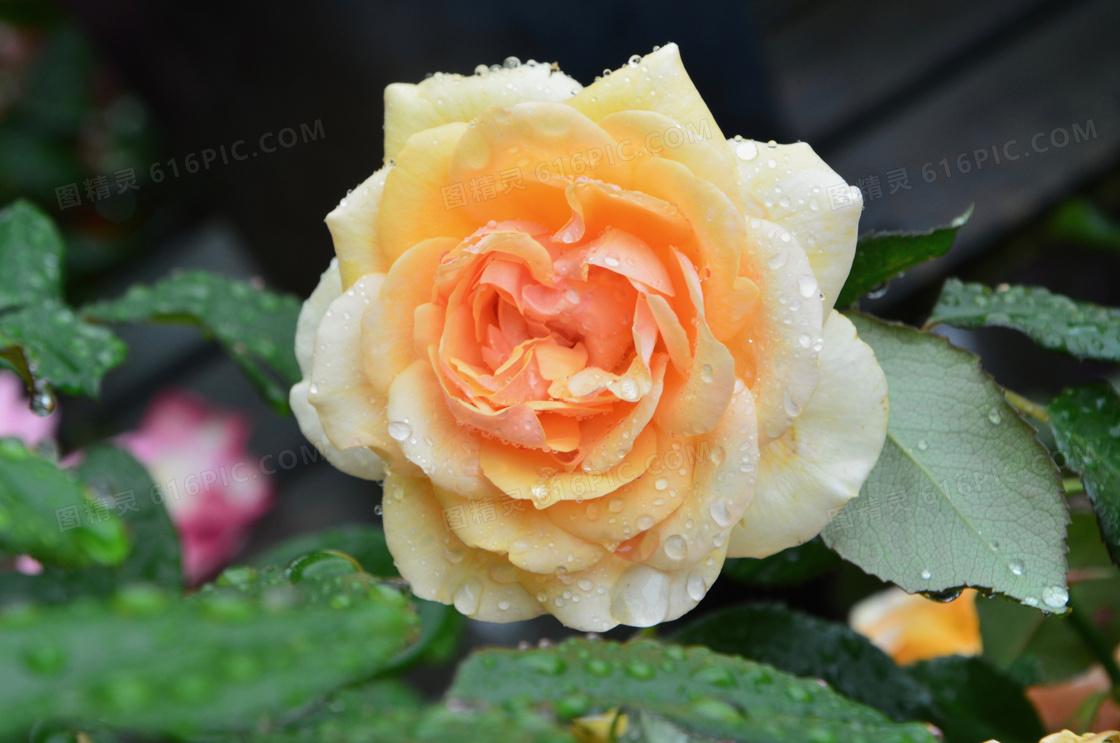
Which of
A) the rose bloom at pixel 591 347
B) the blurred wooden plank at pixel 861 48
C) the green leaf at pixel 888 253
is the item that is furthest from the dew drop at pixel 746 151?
the blurred wooden plank at pixel 861 48

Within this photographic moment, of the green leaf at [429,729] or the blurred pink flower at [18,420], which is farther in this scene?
the blurred pink flower at [18,420]

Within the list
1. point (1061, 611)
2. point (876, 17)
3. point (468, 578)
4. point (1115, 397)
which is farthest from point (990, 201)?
point (468, 578)

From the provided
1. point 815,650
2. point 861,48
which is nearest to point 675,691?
point 815,650

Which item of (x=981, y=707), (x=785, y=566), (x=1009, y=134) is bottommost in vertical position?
(x=981, y=707)

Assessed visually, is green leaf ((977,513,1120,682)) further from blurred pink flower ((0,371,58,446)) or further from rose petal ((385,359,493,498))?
blurred pink flower ((0,371,58,446))

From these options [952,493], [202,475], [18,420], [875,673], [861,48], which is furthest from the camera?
[202,475]

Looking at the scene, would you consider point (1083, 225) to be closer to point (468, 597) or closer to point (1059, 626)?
point (1059, 626)

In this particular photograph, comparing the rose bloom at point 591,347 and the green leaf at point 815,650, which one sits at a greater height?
the rose bloom at point 591,347

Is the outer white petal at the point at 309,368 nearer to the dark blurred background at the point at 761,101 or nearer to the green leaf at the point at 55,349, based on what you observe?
the green leaf at the point at 55,349
